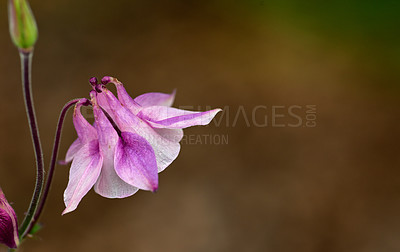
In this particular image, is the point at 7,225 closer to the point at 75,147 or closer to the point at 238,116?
the point at 75,147

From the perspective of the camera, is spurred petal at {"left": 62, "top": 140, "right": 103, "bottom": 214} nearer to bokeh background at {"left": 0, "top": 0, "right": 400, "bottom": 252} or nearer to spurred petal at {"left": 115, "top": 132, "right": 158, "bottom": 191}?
spurred petal at {"left": 115, "top": 132, "right": 158, "bottom": 191}

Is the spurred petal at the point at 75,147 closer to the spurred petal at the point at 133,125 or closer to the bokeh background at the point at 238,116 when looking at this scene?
the spurred petal at the point at 133,125

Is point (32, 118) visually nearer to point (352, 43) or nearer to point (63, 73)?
point (63, 73)

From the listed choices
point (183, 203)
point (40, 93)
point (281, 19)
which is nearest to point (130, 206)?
point (183, 203)
